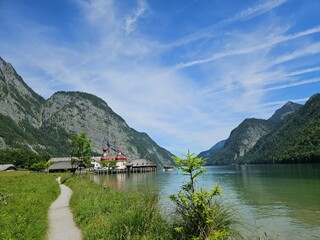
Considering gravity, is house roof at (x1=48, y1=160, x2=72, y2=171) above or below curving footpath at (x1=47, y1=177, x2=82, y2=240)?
above

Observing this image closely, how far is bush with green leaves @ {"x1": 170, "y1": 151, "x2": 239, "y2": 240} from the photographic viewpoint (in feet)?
31.4

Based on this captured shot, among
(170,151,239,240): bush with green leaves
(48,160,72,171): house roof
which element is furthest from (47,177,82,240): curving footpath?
(48,160,72,171): house roof

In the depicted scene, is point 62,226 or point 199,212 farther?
point 62,226

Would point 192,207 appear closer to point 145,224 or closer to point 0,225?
point 145,224

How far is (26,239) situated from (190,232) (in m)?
5.93

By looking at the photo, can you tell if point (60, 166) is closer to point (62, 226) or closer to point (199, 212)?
point (62, 226)

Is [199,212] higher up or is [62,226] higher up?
[199,212]

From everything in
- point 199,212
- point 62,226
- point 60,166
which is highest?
point 60,166

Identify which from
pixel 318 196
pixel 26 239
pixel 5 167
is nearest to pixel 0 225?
pixel 26 239

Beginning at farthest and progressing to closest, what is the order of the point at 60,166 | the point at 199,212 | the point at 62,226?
1. the point at 60,166
2. the point at 62,226
3. the point at 199,212

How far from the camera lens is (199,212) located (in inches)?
385

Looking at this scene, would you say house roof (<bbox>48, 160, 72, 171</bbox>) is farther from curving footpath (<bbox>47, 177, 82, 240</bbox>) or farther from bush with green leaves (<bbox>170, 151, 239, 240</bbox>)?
bush with green leaves (<bbox>170, 151, 239, 240</bbox>)

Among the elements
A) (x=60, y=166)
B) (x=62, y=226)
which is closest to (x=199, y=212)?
(x=62, y=226)

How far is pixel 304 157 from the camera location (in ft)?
466
